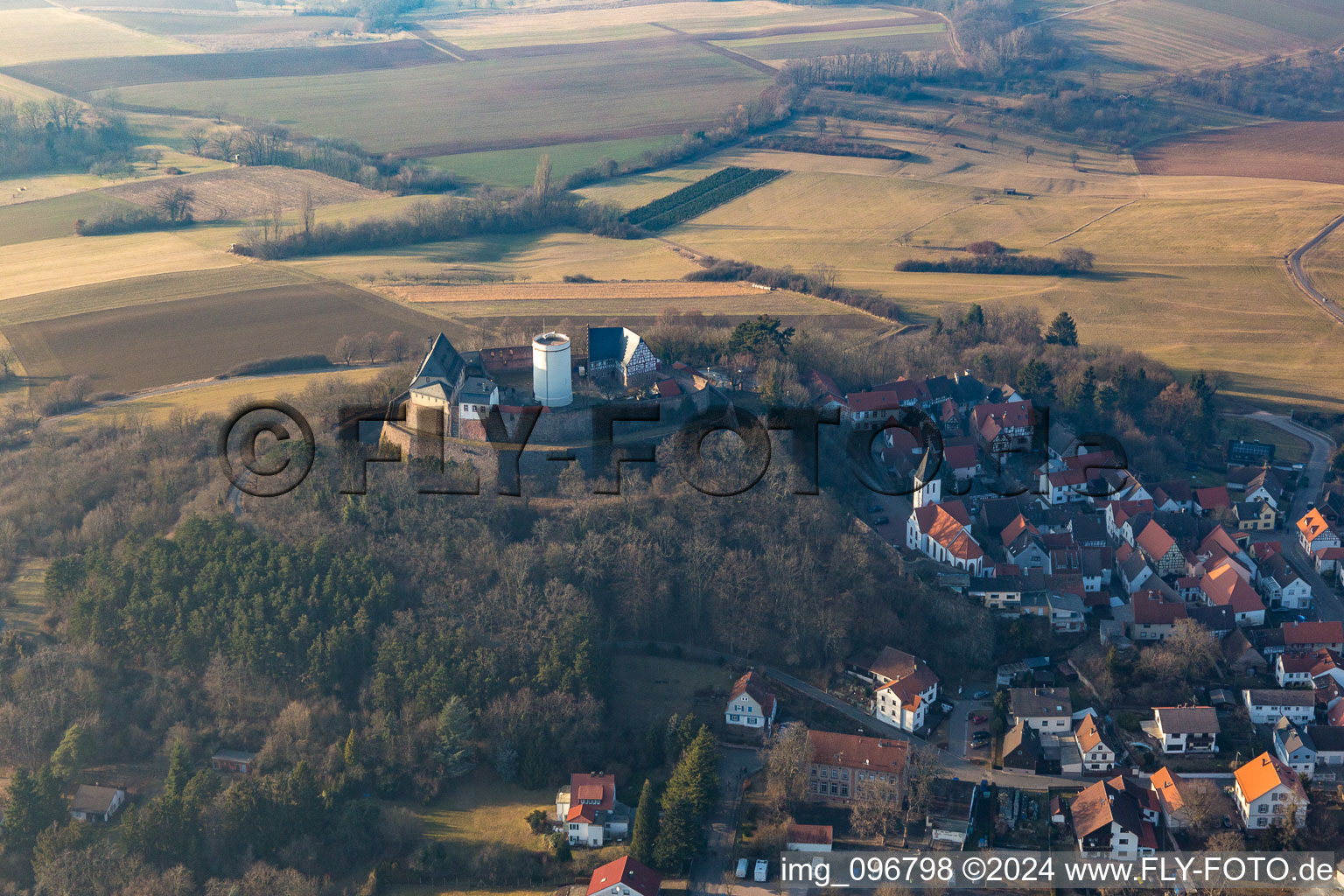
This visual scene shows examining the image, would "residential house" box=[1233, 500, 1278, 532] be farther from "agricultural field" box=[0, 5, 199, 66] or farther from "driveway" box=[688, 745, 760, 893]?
"agricultural field" box=[0, 5, 199, 66]

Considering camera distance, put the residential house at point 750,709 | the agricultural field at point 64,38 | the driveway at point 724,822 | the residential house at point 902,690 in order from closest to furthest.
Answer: the driveway at point 724,822 < the residential house at point 750,709 < the residential house at point 902,690 < the agricultural field at point 64,38

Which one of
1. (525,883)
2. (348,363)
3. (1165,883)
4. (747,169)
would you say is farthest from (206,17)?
(1165,883)

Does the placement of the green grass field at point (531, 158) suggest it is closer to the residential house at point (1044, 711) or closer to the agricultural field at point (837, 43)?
the agricultural field at point (837, 43)

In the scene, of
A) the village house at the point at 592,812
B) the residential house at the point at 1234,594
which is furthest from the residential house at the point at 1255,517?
the village house at the point at 592,812

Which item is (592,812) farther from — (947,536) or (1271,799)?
(1271,799)

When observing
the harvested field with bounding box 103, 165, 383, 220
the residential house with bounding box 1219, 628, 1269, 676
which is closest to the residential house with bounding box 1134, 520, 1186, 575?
the residential house with bounding box 1219, 628, 1269, 676

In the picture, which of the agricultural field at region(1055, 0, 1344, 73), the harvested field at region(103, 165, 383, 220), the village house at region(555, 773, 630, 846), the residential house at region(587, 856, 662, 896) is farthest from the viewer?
the agricultural field at region(1055, 0, 1344, 73)
